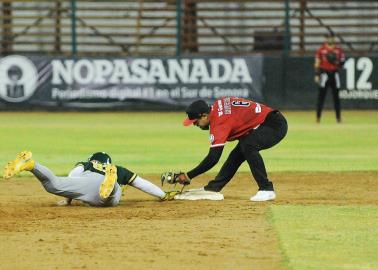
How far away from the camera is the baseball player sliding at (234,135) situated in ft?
39.2

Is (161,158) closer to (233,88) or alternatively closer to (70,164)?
(70,164)

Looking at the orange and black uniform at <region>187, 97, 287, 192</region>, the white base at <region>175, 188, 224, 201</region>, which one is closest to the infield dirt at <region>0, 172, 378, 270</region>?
the white base at <region>175, 188, 224, 201</region>

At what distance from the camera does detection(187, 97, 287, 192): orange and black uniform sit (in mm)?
11984

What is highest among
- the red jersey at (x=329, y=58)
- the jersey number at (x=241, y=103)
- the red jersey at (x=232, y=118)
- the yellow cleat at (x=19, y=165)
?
the red jersey at (x=329, y=58)

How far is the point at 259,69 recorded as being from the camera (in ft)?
103

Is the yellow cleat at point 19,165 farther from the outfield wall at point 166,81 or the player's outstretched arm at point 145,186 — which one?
the outfield wall at point 166,81

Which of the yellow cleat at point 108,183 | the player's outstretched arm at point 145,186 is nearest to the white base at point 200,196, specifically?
the player's outstretched arm at point 145,186

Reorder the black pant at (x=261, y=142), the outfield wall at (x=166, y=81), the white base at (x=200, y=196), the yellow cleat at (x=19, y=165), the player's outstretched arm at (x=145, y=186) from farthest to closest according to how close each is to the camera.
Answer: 1. the outfield wall at (x=166, y=81)
2. the white base at (x=200, y=196)
3. the black pant at (x=261, y=142)
4. the player's outstretched arm at (x=145, y=186)
5. the yellow cleat at (x=19, y=165)

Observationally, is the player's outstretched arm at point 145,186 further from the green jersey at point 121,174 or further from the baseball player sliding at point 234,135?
the baseball player sliding at point 234,135

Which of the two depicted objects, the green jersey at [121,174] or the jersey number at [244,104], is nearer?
the green jersey at [121,174]

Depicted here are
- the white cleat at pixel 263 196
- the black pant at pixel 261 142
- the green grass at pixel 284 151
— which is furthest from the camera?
the white cleat at pixel 263 196

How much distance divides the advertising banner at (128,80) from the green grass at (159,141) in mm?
766

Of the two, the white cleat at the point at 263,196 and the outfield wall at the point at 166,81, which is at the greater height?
the outfield wall at the point at 166,81

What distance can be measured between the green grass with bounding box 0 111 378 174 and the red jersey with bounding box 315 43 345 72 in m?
1.54
